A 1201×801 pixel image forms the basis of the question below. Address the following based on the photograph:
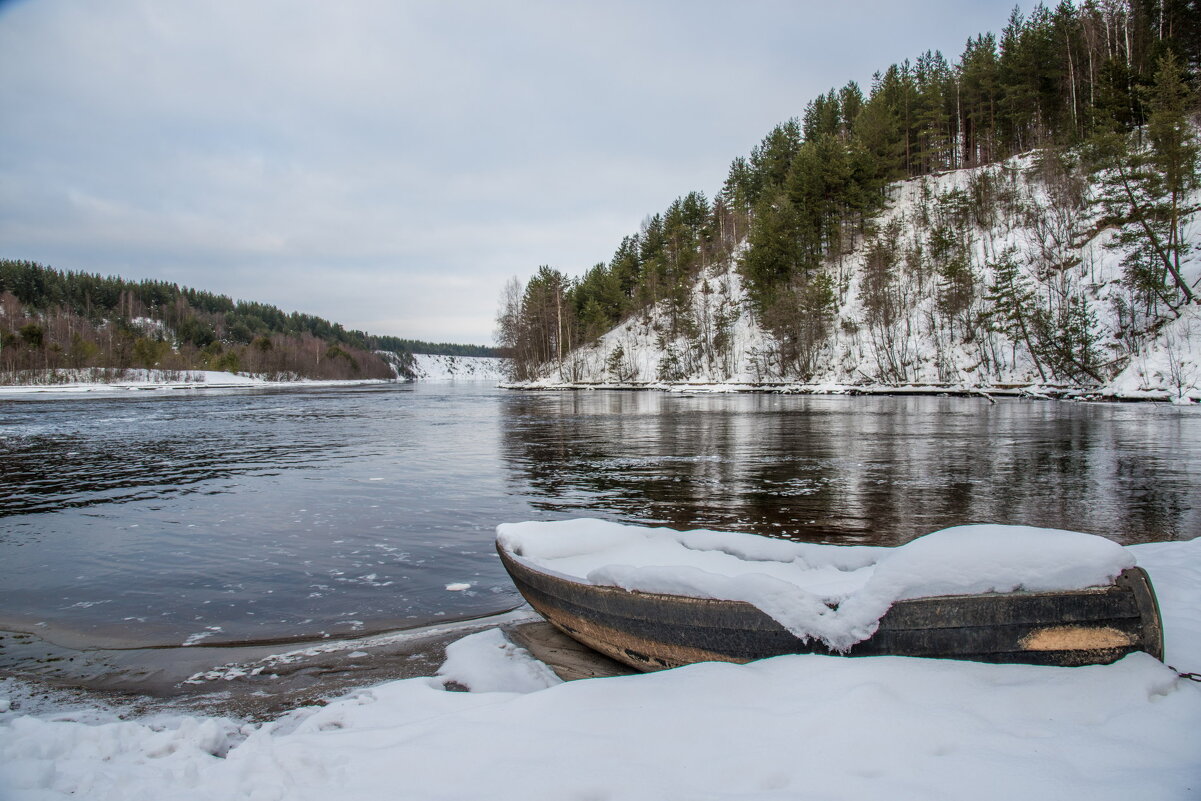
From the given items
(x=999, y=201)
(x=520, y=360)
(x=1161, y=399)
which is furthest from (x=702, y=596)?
(x=520, y=360)

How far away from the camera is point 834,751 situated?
2.39 m

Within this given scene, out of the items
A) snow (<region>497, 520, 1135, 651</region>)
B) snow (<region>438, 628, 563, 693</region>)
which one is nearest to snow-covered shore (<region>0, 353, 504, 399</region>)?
snow (<region>438, 628, 563, 693</region>)

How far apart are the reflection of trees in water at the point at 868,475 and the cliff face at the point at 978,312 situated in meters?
13.4

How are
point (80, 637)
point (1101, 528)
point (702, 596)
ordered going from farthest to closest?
point (1101, 528) < point (80, 637) < point (702, 596)

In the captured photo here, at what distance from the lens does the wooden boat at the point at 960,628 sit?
107 inches

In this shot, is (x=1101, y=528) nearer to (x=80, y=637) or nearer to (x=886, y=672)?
(x=886, y=672)

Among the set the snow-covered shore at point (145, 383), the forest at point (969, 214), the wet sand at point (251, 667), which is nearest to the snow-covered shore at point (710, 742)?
the wet sand at point (251, 667)

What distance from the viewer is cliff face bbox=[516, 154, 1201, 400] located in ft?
99.8

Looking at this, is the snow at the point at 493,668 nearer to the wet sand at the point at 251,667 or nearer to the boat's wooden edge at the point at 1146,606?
the wet sand at the point at 251,667

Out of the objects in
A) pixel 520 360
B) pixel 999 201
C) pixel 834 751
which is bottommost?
pixel 834 751

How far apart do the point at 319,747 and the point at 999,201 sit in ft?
194

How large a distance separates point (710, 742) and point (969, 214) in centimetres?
5798

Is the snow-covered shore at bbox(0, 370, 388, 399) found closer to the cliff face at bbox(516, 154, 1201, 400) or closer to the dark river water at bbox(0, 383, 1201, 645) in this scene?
the dark river water at bbox(0, 383, 1201, 645)

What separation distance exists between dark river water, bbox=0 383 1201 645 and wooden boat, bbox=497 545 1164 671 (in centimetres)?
237
